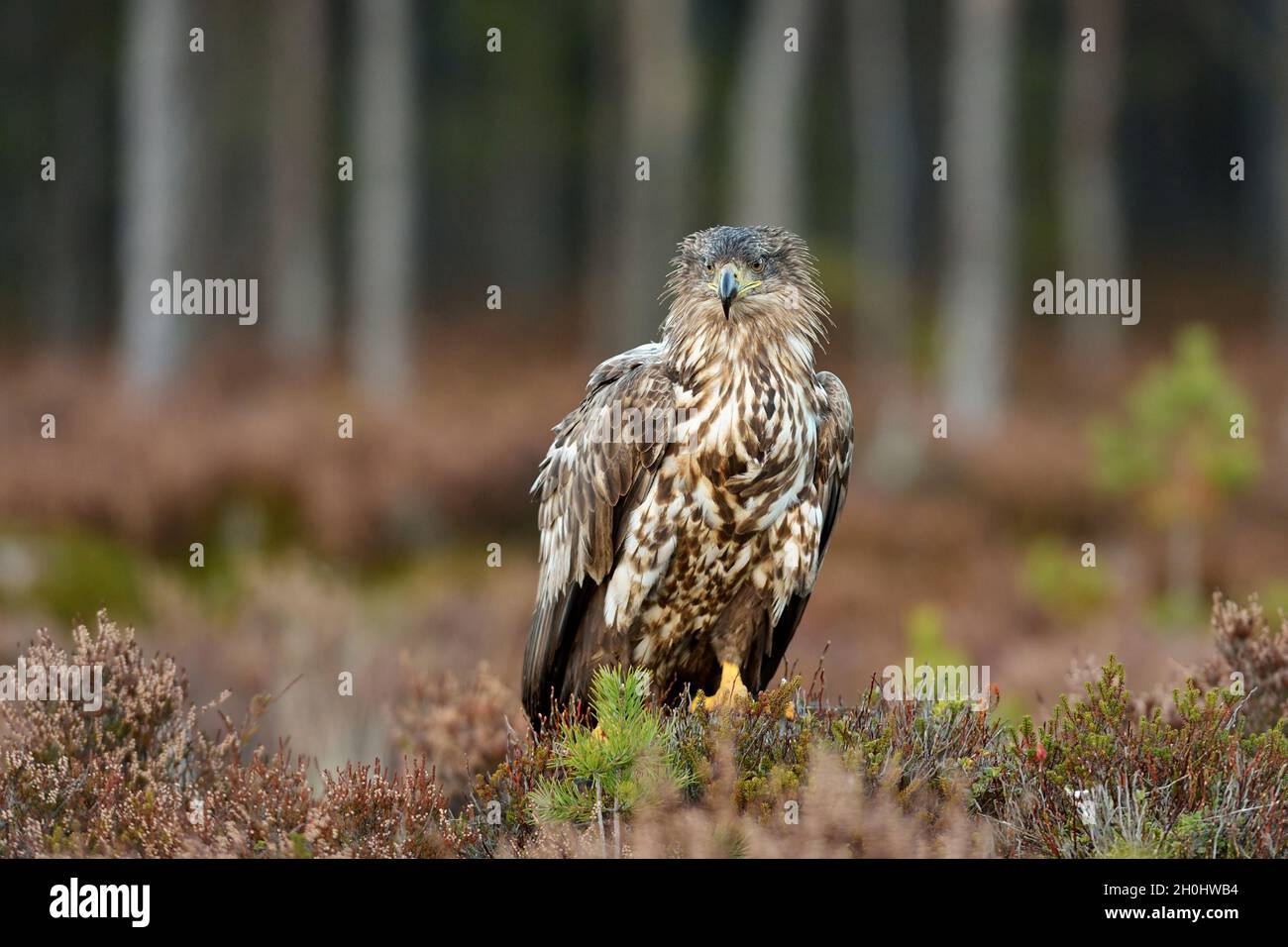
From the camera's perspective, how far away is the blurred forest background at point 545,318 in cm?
1022

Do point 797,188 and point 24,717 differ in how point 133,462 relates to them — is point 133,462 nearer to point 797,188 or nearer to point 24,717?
point 24,717

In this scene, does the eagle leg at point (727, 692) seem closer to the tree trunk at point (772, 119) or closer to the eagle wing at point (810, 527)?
the eagle wing at point (810, 527)

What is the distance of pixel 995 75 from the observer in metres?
16.4

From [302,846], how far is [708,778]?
1.25 m

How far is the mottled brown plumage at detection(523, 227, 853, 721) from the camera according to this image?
5.00 metres

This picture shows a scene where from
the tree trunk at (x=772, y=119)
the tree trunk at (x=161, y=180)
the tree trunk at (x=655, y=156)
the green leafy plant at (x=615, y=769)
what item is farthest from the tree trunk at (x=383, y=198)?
the green leafy plant at (x=615, y=769)

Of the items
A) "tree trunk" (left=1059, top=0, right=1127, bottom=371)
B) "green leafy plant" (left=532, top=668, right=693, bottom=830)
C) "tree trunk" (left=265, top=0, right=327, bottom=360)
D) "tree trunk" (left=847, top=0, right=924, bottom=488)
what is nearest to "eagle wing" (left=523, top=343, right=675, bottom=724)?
"green leafy plant" (left=532, top=668, right=693, bottom=830)

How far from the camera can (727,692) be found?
17.1 feet

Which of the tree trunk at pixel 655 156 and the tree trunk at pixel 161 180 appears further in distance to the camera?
the tree trunk at pixel 655 156

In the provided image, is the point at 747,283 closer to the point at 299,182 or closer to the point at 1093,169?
the point at 299,182

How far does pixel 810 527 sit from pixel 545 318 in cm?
2077

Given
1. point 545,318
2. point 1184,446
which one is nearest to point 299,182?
point 545,318

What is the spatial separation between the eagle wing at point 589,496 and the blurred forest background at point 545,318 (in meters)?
0.54

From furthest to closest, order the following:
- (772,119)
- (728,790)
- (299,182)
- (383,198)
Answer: (299,182) < (383,198) < (772,119) < (728,790)
